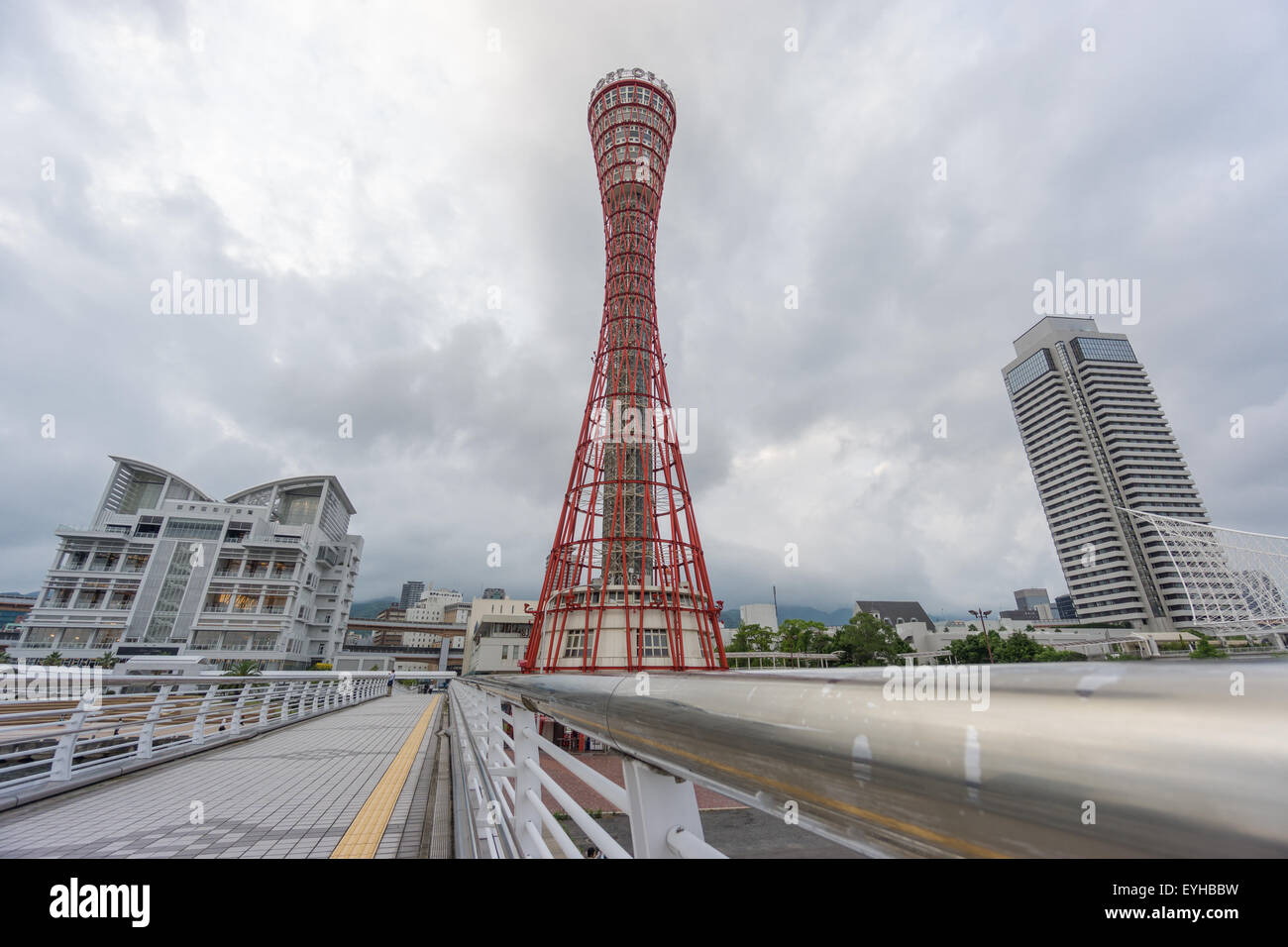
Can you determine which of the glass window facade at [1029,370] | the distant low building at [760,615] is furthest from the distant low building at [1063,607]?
the distant low building at [760,615]

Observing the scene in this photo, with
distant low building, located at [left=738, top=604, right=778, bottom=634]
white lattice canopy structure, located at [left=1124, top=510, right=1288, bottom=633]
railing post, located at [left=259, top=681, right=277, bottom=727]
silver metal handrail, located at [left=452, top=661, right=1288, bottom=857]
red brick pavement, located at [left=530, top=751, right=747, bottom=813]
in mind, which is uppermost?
white lattice canopy structure, located at [left=1124, top=510, right=1288, bottom=633]

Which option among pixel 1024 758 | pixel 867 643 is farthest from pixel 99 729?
pixel 867 643

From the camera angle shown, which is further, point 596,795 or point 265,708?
point 596,795

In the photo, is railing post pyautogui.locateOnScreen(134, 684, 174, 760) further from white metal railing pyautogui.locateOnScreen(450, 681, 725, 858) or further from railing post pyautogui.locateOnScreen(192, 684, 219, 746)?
white metal railing pyautogui.locateOnScreen(450, 681, 725, 858)

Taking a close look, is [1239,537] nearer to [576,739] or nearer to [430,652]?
[576,739]

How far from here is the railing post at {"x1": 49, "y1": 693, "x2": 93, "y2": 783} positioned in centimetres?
464

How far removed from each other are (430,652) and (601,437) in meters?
58.4

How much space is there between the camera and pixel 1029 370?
258 feet

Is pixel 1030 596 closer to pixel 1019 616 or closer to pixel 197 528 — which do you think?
pixel 1019 616

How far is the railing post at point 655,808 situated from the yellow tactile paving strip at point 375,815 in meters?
2.98

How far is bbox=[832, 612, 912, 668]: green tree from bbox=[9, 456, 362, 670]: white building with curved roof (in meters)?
39.0

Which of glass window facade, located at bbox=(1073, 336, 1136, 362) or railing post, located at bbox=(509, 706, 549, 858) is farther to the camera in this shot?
glass window facade, located at bbox=(1073, 336, 1136, 362)

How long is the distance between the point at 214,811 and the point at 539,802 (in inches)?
154

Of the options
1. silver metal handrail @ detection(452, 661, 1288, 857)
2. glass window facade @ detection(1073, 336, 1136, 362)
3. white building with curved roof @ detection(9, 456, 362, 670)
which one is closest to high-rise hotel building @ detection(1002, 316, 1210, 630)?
glass window facade @ detection(1073, 336, 1136, 362)
